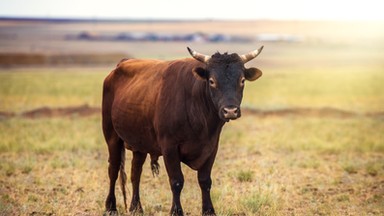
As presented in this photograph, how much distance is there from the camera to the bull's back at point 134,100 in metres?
9.19

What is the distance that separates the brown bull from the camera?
8188 mm

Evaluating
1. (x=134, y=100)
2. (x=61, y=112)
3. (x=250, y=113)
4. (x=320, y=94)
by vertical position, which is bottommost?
(x=320, y=94)

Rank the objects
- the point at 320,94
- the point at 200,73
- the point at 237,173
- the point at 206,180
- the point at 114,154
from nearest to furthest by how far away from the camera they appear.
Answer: the point at 200,73, the point at 206,180, the point at 114,154, the point at 237,173, the point at 320,94

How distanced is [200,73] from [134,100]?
156 cm

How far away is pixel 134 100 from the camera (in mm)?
9492

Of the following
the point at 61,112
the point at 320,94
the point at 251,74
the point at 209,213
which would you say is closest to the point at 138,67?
the point at 251,74

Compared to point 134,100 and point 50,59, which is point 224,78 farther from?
point 50,59

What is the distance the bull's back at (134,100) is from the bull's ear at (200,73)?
960mm

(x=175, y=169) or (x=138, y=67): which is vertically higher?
(x=138, y=67)

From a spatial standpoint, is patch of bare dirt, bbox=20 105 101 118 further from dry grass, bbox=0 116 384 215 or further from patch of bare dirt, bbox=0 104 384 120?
dry grass, bbox=0 116 384 215

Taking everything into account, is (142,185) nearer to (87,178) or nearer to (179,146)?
(87,178)

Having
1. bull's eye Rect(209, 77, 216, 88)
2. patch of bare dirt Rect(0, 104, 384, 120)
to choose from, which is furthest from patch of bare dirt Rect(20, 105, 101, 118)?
bull's eye Rect(209, 77, 216, 88)

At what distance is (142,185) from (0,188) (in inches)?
96.8

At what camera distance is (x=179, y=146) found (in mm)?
8570
